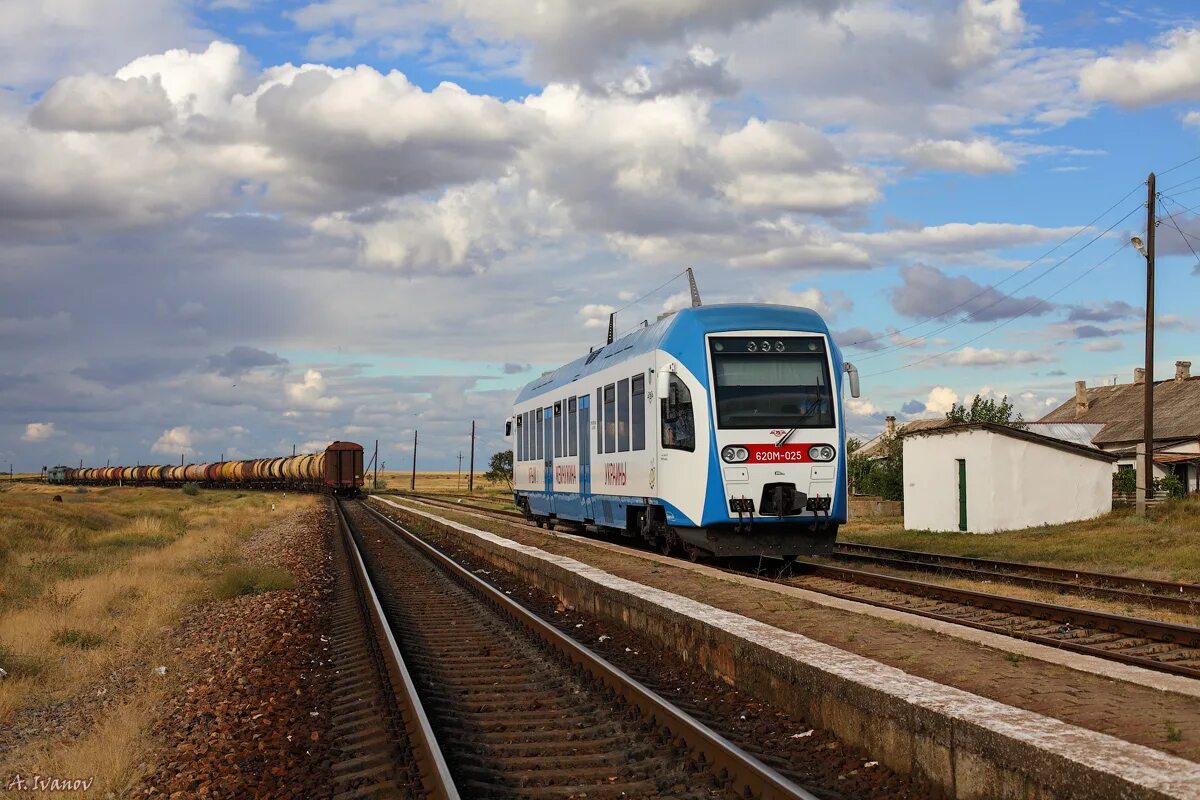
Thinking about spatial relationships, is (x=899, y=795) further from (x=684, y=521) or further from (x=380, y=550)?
(x=380, y=550)

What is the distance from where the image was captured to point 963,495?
29.5 m

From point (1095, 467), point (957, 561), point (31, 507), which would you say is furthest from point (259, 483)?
point (957, 561)

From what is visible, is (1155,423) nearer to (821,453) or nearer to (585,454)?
(585,454)

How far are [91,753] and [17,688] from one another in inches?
180

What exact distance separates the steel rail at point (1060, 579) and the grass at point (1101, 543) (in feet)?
4.96

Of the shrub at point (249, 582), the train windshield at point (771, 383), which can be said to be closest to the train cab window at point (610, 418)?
the train windshield at point (771, 383)

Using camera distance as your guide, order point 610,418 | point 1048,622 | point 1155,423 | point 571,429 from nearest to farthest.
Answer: point 1048,622
point 610,418
point 571,429
point 1155,423

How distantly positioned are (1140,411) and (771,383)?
151 ft

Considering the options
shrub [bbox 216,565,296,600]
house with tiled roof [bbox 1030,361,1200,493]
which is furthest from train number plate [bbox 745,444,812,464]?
house with tiled roof [bbox 1030,361,1200,493]

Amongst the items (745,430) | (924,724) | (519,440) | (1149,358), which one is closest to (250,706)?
A: (924,724)

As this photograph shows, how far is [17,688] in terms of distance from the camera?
36.2ft

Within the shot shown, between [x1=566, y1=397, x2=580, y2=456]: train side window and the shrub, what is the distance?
7.02 metres

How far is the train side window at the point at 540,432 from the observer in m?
27.5

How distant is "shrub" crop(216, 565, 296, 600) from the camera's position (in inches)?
683
